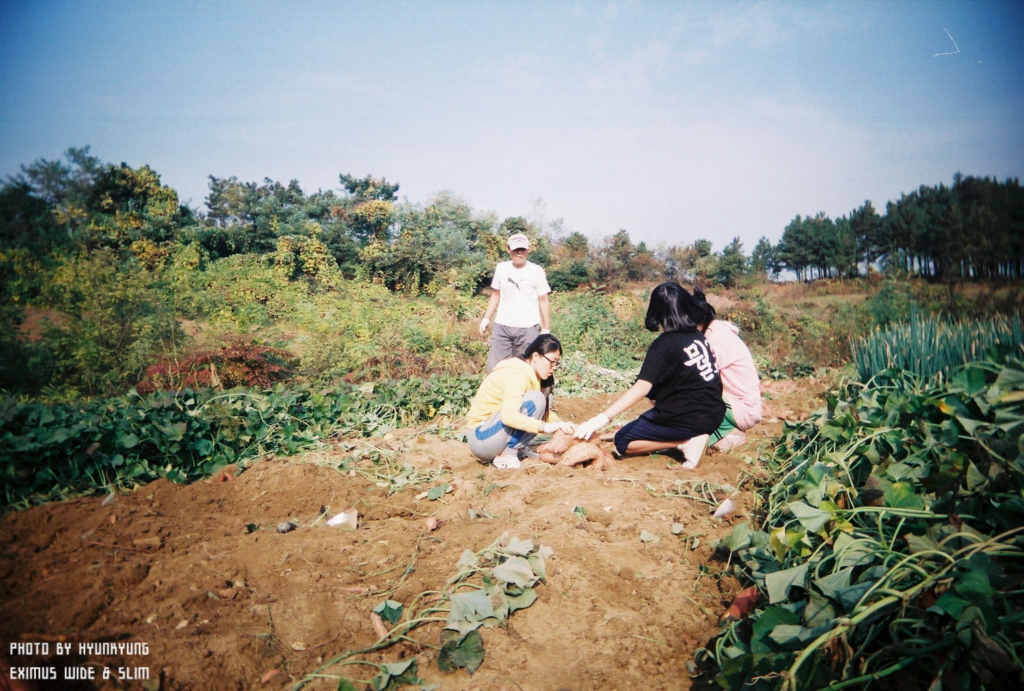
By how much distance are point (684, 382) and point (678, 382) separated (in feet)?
0.14

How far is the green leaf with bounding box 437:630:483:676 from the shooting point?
184cm

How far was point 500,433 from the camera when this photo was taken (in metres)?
3.76

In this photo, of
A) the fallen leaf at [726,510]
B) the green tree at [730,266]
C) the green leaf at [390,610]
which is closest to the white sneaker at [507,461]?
the fallen leaf at [726,510]

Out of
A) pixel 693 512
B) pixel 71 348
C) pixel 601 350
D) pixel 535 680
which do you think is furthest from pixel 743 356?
pixel 71 348

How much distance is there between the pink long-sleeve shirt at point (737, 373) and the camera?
3.89 metres

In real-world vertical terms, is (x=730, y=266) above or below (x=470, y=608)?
above

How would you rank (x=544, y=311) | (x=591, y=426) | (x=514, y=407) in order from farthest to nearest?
(x=544, y=311)
(x=514, y=407)
(x=591, y=426)

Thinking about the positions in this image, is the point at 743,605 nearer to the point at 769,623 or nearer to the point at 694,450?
the point at 769,623

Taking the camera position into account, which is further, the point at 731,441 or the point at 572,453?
the point at 731,441

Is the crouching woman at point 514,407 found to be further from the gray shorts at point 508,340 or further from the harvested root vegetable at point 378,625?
the harvested root vegetable at point 378,625

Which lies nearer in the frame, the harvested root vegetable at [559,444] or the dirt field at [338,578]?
the dirt field at [338,578]

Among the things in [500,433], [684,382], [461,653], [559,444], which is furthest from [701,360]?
[461,653]

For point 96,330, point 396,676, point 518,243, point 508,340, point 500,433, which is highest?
point 518,243

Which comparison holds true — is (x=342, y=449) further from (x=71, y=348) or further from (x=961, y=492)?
(x=71, y=348)
